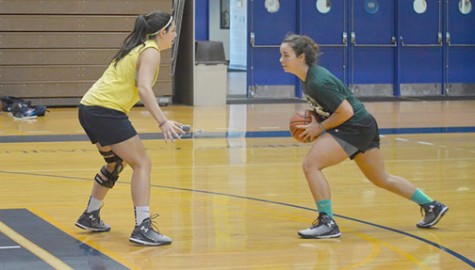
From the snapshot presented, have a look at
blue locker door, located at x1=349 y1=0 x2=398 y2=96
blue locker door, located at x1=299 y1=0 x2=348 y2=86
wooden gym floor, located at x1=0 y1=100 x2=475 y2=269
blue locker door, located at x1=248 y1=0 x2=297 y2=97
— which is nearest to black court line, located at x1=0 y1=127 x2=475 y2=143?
wooden gym floor, located at x1=0 y1=100 x2=475 y2=269

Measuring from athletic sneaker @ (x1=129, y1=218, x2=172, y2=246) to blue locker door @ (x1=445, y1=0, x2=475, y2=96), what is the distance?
16.0m

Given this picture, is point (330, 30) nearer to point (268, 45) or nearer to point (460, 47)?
point (268, 45)

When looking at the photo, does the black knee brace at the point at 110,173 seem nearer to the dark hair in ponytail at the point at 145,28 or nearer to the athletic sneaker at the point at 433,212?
the dark hair in ponytail at the point at 145,28

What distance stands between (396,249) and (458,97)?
15.2 metres

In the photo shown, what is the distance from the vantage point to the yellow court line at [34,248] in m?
6.01

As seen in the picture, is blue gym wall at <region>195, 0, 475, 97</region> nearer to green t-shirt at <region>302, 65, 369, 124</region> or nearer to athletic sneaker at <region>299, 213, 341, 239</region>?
green t-shirt at <region>302, 65, 369, 124</region>

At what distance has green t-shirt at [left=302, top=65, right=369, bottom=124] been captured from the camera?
6801 mm

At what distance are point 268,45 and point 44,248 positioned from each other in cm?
1437

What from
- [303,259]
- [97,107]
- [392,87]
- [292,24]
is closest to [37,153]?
[97,107]

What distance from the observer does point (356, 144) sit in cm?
691

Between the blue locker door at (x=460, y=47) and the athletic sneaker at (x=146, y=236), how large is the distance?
52.4ft

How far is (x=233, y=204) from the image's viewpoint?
834cm

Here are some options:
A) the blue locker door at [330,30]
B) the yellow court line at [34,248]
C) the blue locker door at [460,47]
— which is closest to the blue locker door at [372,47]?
the blue locker door at [330,30]

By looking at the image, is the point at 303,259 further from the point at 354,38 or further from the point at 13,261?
the point at 354,38
